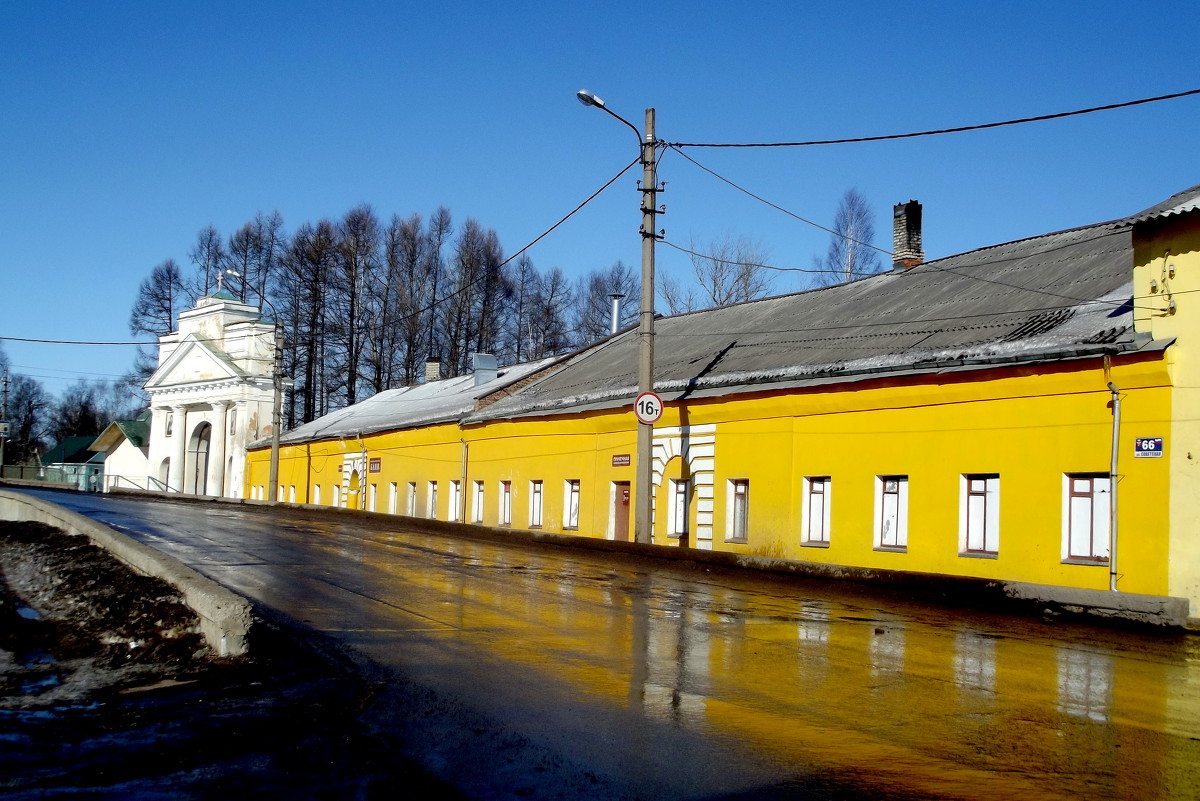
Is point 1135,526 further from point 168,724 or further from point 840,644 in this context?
point 168,724

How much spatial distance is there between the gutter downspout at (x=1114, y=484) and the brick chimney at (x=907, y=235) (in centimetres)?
1465

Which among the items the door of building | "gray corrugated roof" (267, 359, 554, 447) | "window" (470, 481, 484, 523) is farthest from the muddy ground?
"gray corrugated roof" (267, 359, 554, 447)

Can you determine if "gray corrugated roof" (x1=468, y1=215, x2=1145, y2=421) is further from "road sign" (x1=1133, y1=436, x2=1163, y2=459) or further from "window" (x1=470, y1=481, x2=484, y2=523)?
"window" (x1=470, y1=481, x2=484, y2=523)

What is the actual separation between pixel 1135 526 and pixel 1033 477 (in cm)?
197

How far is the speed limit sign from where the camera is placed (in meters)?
21.1

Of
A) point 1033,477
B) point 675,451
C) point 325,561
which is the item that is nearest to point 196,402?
point 675,451

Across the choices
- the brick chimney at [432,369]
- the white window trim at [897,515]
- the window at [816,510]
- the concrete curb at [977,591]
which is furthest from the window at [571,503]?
the brick chimney at [432,369]

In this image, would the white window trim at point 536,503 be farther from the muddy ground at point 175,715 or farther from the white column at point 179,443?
the white column at point 179,443

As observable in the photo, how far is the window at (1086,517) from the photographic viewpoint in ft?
50.4

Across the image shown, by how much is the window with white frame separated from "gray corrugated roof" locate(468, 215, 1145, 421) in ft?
6.47

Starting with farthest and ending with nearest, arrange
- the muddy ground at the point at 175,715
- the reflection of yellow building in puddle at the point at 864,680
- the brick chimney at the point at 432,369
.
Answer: the brick chimney at the point at 432,369
the reflection of yellow building in puddle at the point at 864,680
the muddy ground at the point at 175,715

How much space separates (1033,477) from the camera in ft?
53.8

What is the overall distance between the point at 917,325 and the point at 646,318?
5.39 meters

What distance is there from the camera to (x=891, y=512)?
19.2m
